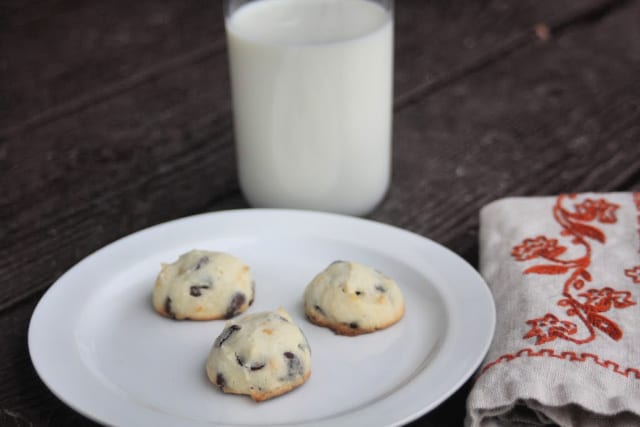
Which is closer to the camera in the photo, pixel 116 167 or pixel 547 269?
pixel 547 269

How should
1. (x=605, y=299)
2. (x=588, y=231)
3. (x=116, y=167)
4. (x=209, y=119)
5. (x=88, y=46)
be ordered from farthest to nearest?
(x=88, y=46) → (x=209, y=119) → (x=116, y=167) → (x=588, y=231) → (x=605, y=299)

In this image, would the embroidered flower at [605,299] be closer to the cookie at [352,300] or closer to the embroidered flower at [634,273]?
the embroidered flower at [634,273]

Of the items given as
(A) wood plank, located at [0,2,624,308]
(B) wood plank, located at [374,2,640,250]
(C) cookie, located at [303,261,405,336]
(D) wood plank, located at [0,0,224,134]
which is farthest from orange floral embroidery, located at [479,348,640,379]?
(D) wood plank, located at [0,0,224,134]

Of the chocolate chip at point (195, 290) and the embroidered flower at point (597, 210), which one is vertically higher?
the chocolate chip at point (195, 290)

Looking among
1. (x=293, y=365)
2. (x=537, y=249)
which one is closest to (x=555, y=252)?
(x=537, y=249)

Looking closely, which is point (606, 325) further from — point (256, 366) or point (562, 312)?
point (256, 366)

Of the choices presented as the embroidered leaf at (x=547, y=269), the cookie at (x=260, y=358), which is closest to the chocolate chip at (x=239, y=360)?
the cookie at (x=260, y=358)
